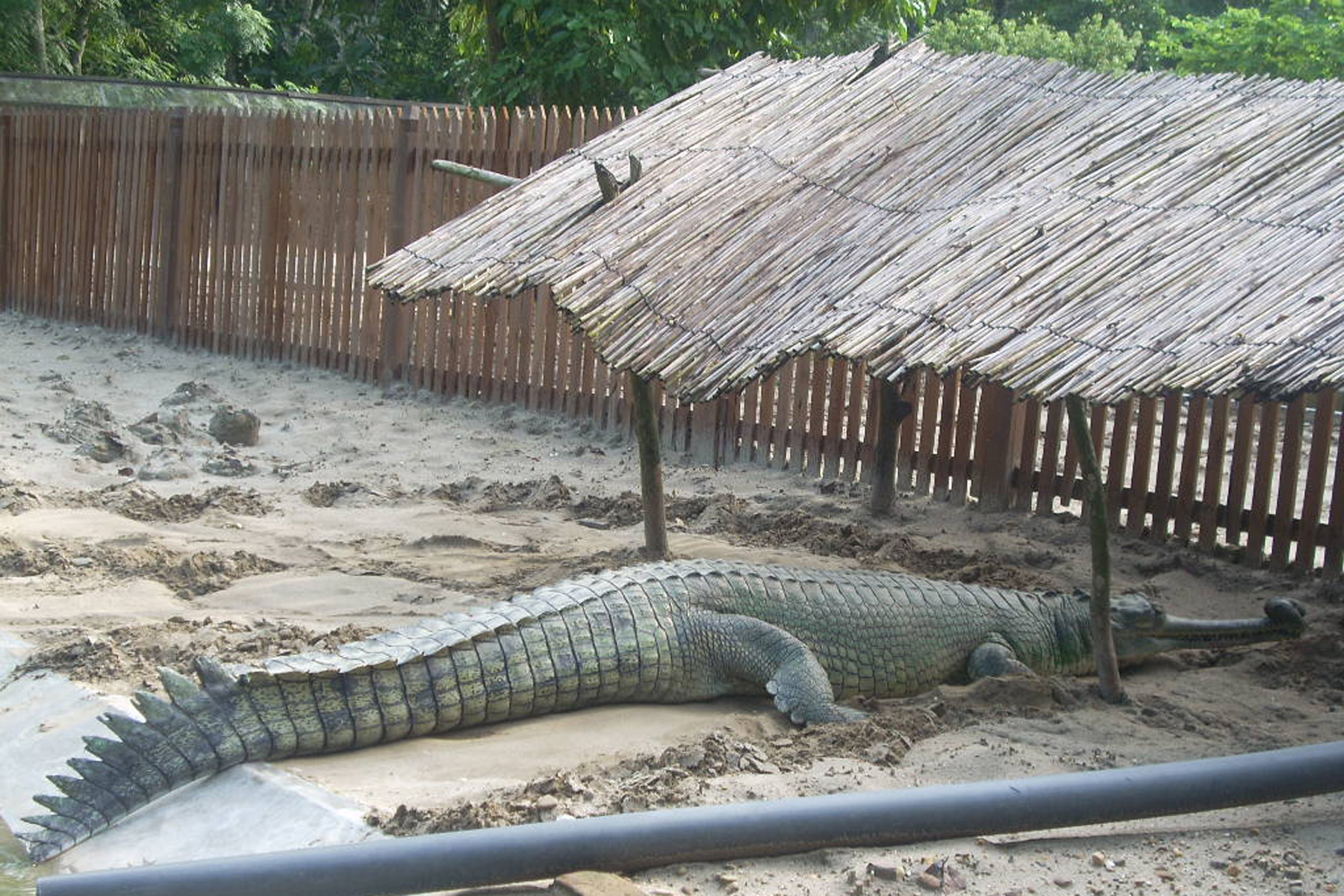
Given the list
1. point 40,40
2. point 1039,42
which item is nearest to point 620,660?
point 40,40

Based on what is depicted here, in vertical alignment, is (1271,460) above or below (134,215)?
below

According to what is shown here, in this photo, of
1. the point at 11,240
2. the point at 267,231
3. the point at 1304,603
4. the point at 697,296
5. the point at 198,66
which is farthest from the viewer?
the point at 198,66

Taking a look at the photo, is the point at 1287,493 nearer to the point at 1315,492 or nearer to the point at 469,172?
the point at 1315,492

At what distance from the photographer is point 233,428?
8.22 meters

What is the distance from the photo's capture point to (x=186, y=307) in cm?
1152

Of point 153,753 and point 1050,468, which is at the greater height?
point 1050,468

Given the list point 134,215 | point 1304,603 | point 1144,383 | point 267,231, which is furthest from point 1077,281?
point 134,215

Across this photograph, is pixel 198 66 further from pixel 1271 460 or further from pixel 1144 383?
pixel 1144 383

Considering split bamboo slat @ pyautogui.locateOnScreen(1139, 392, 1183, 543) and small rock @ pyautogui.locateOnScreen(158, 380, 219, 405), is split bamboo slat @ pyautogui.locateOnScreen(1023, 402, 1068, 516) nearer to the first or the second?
split bamboo slat @ pyautogui.locateOnScreen(1139, 392, 1183, 543)

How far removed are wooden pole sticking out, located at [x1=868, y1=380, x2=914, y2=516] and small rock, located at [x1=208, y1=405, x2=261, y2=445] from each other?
3649 millimetres

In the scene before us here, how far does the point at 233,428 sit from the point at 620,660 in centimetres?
443

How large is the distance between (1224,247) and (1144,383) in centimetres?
79

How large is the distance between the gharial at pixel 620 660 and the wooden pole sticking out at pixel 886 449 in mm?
1377

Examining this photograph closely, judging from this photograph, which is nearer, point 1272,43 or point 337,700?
point 337,700
